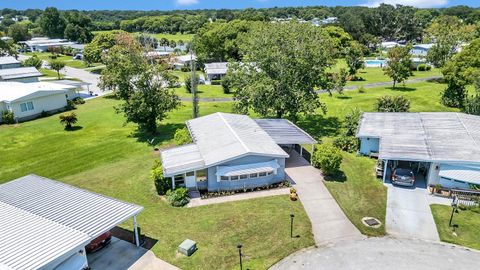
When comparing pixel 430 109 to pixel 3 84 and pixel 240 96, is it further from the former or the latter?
pixel 3 84

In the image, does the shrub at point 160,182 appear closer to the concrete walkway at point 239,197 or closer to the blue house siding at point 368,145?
the concrete walkway at point 239,197

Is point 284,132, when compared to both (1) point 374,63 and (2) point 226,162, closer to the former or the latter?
(2) point 226,162

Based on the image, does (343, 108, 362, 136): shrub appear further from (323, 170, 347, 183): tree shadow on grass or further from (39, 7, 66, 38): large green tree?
(39, 7, 66, 38): large green tree

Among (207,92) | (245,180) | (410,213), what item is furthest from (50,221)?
(207,92)

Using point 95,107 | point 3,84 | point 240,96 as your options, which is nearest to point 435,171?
point 240,96

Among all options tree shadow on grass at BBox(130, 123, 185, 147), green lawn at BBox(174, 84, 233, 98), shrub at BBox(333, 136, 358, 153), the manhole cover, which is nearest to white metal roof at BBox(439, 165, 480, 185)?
the manhole cover

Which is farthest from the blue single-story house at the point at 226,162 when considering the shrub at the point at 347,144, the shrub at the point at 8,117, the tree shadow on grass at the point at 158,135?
the shrub at the point at 8,117
